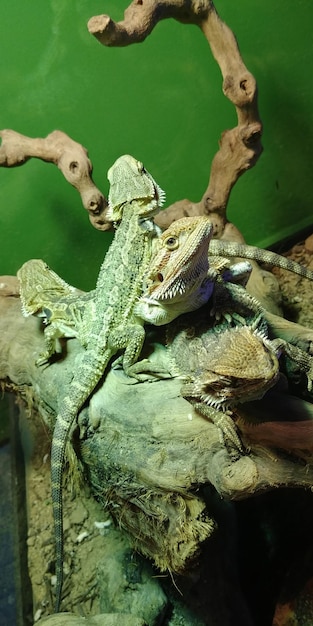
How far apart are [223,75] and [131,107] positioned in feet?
3.00

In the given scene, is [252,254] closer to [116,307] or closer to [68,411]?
[116,307]

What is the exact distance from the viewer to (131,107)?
3.42 meters

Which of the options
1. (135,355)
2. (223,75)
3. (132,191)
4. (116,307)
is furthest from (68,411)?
(223,75)

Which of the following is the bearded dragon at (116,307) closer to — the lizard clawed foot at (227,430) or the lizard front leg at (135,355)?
the lizard front leg at (135,355)

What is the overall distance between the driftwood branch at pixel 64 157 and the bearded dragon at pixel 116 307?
0.21 meters

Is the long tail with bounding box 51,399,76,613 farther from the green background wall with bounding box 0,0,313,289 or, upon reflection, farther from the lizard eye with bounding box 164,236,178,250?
the green background wall with bounding box 0,0,313,289

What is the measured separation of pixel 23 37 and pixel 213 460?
2.60 metres

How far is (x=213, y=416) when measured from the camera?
5.91 ft

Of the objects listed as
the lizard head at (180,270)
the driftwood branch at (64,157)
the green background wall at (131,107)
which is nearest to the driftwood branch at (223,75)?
the driftwood branch at (64,157)

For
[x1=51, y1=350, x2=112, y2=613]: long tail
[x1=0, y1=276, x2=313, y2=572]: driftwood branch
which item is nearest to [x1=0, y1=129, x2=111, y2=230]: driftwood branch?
[x1=0, y1=276, x2=313, y2=572]: driftwood branch

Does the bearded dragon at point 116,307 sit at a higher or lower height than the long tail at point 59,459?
higher

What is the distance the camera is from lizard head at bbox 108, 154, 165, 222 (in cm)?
254

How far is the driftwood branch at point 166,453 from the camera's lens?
5.27ft

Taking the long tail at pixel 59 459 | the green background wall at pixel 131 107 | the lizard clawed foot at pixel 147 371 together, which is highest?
the green background wall at pixel 131 107
